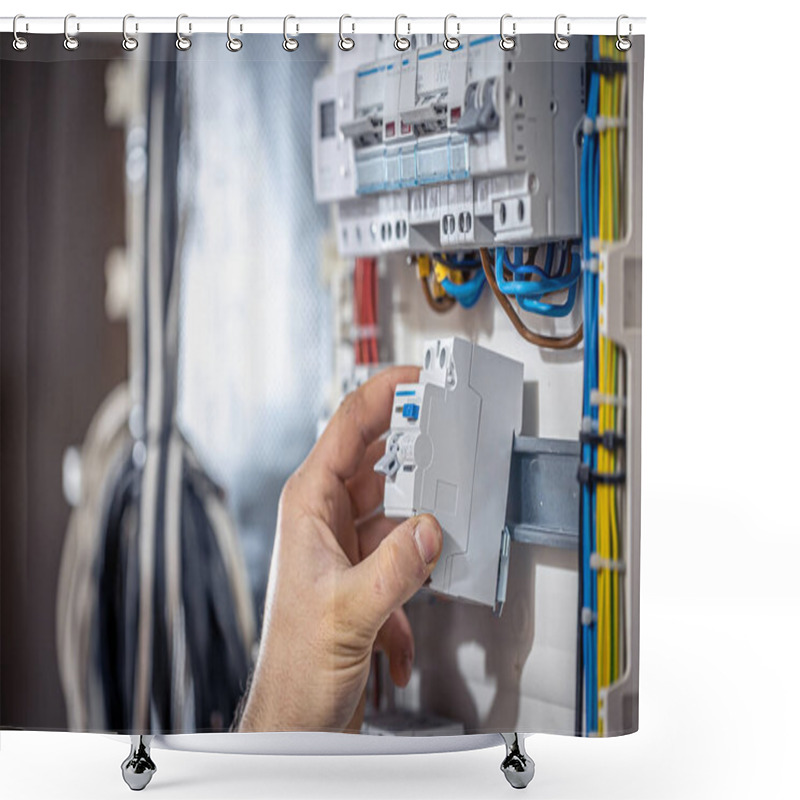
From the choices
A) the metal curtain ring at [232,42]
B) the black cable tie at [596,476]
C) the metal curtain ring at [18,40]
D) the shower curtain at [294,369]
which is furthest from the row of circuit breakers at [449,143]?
the metal curtain ring at [18,40]

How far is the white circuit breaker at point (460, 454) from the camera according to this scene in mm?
2385

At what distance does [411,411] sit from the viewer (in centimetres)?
240

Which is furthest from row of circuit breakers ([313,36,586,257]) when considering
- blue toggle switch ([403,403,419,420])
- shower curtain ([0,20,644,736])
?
blue toggle switch ([403,403,419,420])

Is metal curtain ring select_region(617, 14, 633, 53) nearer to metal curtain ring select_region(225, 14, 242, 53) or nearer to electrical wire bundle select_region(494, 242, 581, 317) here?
electrical wire bundle select_region(494, 242, 581, 317)

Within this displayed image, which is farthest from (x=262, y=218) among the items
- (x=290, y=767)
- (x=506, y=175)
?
(x=290, y=767)

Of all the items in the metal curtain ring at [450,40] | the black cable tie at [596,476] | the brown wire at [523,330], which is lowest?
the black cable tie at [596,476]

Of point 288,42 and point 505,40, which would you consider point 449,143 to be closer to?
point 505,40

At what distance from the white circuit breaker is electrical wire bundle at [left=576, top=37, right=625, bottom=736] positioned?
0.47 ft

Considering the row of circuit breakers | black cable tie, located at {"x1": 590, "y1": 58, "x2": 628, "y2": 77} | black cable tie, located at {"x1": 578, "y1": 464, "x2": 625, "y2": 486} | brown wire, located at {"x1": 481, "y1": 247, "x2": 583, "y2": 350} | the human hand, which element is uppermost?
black cable tie, located at {"x1": 590, "y1": 58, "x2": 628, "y2": 77}

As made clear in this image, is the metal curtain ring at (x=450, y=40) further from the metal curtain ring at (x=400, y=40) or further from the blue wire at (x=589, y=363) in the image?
the blue wire at (x=589, y=363)

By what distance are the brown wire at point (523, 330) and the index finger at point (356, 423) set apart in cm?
20

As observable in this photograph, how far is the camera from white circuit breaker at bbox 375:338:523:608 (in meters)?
2.38

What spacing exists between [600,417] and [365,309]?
0.47 metres

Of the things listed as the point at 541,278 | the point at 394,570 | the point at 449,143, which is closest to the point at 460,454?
the point at 394,570
